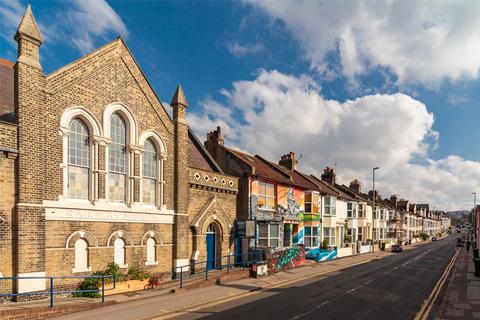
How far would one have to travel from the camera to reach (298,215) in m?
30.4

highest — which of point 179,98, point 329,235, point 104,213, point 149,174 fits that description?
point 179,98

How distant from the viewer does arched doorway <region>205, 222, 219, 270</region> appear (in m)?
21.3

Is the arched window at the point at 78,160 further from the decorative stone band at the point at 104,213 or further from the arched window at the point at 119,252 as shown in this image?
the arched window at the point at 119,252

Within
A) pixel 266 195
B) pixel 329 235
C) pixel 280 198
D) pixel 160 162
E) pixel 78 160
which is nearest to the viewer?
pixel 78 160

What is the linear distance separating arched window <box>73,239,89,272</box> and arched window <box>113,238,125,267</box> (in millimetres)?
1404

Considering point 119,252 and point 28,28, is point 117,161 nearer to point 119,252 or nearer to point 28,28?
point 119,252

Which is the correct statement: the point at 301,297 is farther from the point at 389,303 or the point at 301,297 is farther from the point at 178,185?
the point at 178,185

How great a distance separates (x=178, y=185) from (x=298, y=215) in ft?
48.5

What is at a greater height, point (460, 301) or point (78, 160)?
point (78, 160)

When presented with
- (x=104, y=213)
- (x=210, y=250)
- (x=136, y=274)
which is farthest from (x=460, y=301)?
(x=104, y=213)

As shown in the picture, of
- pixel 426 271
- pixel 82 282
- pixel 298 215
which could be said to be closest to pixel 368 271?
pixel 426 271

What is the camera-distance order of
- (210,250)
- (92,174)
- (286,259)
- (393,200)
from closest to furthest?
(92,174)
(210,250)
(286,259)
(393,200)

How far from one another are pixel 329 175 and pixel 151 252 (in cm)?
3450

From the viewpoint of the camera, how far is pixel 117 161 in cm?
1662
